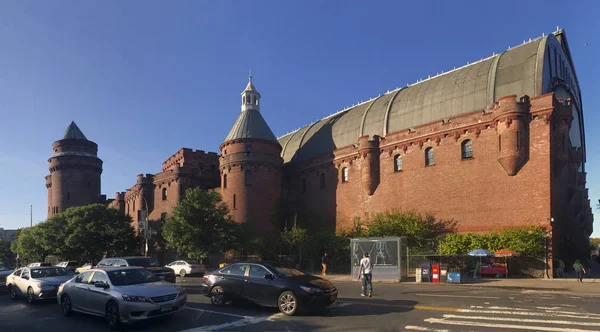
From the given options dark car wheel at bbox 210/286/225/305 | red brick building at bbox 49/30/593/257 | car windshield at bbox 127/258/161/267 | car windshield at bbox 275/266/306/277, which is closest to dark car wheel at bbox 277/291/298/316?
car windshield at bbox 275/266/306/277

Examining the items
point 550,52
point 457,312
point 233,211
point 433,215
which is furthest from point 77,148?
point 457,312

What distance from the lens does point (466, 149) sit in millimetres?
33500

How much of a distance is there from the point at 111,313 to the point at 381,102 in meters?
38.8

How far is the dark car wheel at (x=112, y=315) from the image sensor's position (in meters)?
10.7

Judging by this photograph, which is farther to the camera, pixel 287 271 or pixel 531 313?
pixel 287 271

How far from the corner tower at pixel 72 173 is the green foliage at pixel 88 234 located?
1612cm

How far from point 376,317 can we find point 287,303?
7.84 feet

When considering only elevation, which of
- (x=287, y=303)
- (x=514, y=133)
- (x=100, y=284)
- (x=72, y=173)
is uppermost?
(x=72, y=173)

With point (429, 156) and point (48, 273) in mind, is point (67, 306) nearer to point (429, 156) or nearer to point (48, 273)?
point (48, 273)

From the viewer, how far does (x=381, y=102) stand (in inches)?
1815

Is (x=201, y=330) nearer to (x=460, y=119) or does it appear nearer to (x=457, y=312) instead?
(x=457, y=312)

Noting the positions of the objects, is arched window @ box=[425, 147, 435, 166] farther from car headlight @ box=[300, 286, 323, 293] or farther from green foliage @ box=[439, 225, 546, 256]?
car headlight @ box=[300, 286, 323, 293]

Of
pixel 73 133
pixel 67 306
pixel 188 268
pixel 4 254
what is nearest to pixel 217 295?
pixel 67 306

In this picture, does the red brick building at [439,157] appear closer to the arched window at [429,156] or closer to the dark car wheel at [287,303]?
the arched window at [429,156]
